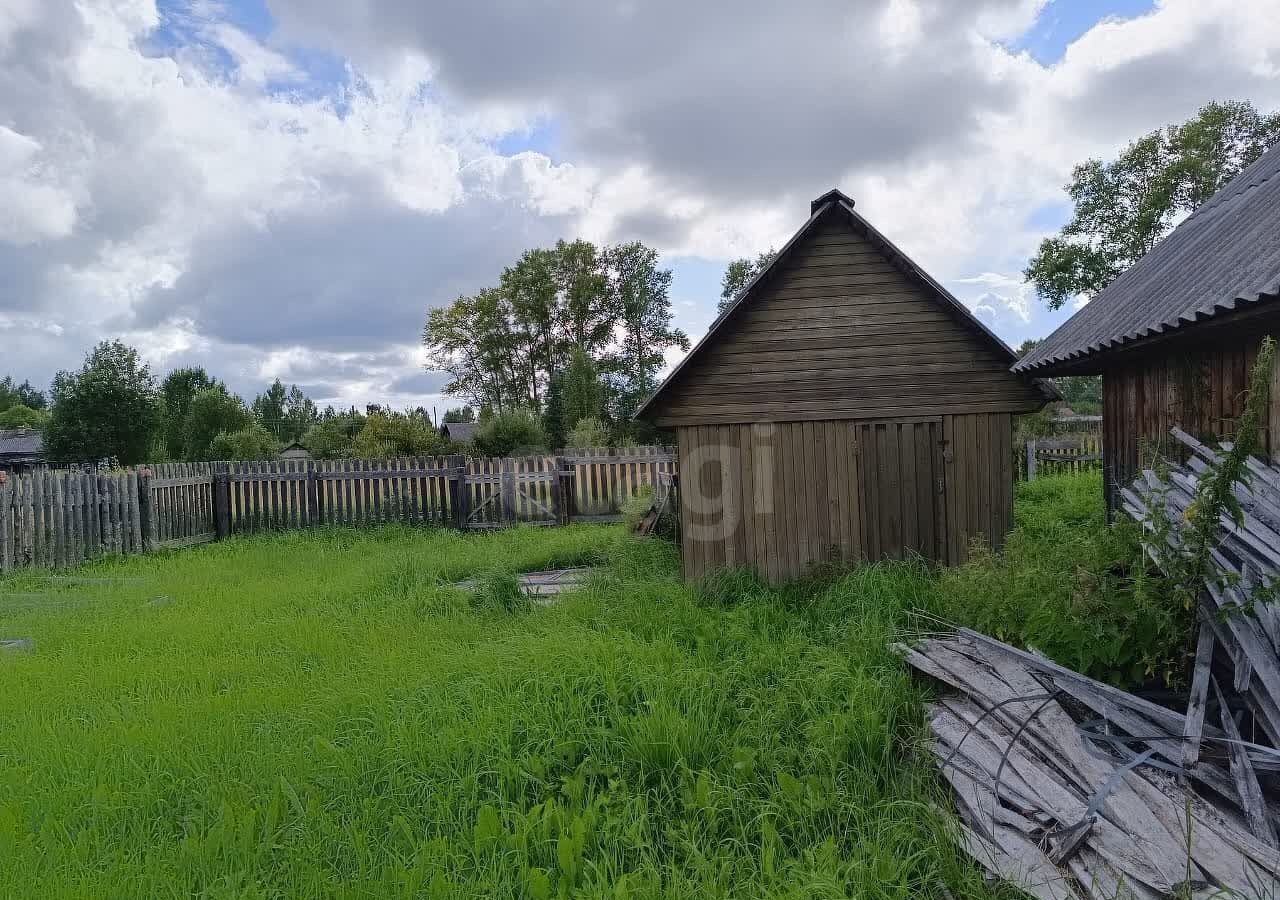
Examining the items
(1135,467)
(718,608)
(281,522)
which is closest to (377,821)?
(718,608)

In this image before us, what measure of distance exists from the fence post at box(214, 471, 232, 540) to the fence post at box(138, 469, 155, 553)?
1838 millimetres

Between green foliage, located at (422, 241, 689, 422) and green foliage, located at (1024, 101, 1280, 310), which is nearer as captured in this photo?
green foliage, located at (1024, 101, 1280, 310)

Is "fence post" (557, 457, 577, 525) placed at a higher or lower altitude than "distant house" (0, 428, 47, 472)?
lower

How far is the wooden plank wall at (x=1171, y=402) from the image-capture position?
15.7 ft

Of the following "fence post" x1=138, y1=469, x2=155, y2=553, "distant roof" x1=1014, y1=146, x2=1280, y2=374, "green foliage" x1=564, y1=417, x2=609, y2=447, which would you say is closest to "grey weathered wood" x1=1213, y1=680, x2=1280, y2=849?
"distant roof" x1=1014, y1=146, x2=1280, y2=374

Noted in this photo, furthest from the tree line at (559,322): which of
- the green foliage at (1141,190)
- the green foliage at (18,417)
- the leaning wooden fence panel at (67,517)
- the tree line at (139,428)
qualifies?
the green foliage at (18,417)

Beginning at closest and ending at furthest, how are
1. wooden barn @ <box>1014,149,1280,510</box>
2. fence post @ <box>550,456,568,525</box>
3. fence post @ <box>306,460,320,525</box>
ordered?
1. wooden barn @ <box>1014,149,1280,510</box>
2. fence post @ <box>306,460,320,525</box>
3. fence post @ <box>550,456,568,525</box>

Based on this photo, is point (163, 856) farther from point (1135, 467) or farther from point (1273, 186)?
point (1273, 186)

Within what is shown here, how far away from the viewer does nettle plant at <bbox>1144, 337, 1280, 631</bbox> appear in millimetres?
3178

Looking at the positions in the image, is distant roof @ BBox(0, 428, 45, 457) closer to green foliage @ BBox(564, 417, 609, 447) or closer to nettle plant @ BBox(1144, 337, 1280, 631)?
green foliage @ BBox(564, 417, 609, 447)

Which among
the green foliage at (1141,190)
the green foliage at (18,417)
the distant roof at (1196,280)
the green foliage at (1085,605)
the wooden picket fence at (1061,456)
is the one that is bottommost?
the green foliage at (1085,605)

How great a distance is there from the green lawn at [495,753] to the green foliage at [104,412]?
31814 mm

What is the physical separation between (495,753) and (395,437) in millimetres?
22572

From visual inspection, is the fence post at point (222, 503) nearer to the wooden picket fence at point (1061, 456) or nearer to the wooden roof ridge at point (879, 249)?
the wooden roof ridge at point (879, 249)
